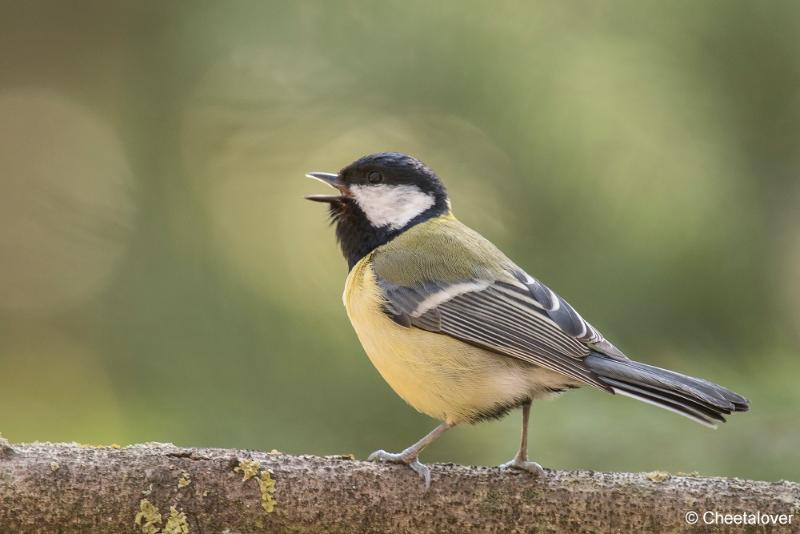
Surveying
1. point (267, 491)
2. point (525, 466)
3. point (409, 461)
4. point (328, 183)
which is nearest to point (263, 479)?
point (267, 491)

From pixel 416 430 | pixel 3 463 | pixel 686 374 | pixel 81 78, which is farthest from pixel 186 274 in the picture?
pixel 686 374

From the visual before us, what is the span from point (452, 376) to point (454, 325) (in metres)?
0.12

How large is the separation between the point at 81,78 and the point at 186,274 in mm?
976

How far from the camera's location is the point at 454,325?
1.92 meters

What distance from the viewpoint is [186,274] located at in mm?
2195

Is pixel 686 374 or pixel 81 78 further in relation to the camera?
pixel 81 78

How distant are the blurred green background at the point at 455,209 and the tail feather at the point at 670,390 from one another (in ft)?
0.35

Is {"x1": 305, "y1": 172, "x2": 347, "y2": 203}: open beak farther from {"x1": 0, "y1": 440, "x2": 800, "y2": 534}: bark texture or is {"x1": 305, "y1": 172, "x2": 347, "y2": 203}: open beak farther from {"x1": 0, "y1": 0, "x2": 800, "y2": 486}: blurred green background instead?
{"x1": 0, "y1": 440, "x2": 800, "y2": 534}: bark texture

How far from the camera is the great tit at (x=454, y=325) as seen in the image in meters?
1.71

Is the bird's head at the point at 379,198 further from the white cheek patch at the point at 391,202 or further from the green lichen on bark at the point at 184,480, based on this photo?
the green lichen on bark at the point at 184,480

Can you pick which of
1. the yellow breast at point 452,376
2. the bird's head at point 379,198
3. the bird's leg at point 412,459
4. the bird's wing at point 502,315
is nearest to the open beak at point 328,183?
the bird's head at point 379,198

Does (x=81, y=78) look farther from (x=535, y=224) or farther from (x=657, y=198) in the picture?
(x=657, y=198)

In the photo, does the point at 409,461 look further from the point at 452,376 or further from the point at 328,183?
the point at 328,183

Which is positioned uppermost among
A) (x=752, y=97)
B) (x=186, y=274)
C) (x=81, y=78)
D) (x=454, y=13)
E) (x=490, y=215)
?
(x=81, y=78)
